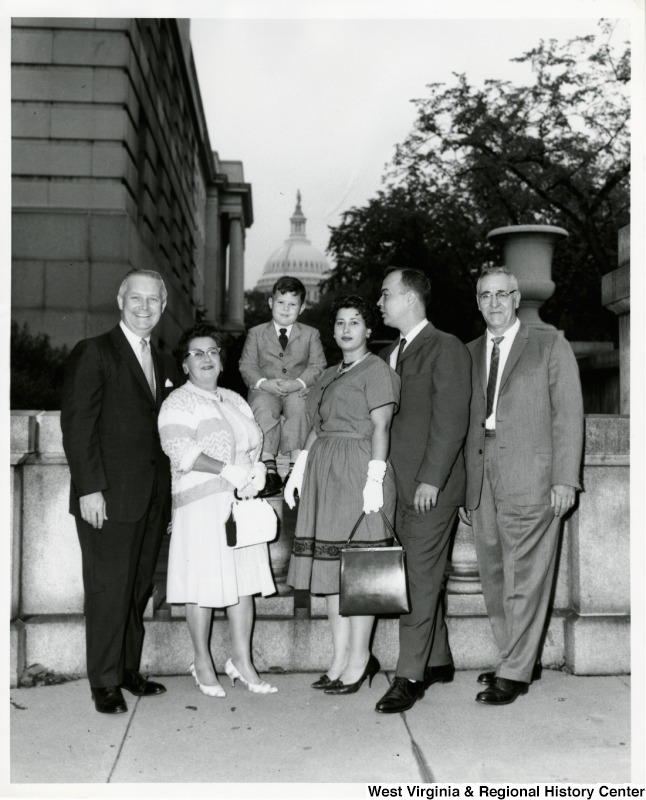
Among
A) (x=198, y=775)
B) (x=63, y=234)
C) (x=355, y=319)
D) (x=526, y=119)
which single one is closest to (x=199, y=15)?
(x=355, y=319)

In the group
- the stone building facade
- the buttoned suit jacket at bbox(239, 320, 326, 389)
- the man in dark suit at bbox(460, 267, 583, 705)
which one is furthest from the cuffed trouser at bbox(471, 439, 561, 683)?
the stone building facade

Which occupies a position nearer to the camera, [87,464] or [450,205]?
[87,464]

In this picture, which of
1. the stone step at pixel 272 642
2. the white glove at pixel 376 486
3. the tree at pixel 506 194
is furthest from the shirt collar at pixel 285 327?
the tree at pixel 506 194

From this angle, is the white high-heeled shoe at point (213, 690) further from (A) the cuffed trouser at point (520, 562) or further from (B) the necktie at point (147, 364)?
(B) the necktie at point (147, 364)

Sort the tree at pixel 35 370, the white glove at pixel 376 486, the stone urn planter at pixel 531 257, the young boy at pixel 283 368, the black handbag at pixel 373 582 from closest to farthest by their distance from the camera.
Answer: the black handbag at pixel 373 582 < the white glove at pixel 376 486 < the young boy at pixel 283 368 < the tree at pixel 35 370 < the stone urn planter at pixel 531 257

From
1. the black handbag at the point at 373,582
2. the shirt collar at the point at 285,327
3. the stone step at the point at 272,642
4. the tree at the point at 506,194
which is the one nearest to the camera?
the black handbag at the point at 373,582

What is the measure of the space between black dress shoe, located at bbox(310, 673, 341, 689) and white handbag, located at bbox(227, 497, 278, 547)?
3.12ft

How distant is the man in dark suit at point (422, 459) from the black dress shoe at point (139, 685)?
1.33 m

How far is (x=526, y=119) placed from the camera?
71.8 ft

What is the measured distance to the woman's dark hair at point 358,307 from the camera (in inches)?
194

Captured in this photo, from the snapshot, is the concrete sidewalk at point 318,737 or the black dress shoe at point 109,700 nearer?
the concrete sidewalk at point 318,737

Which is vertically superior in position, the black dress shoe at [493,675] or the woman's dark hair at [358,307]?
the woman's dark hair at [358,307]

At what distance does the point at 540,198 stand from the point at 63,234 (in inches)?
571
